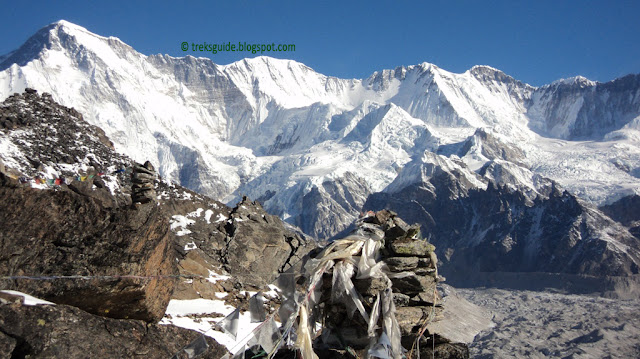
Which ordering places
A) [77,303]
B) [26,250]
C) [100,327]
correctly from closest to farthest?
[100,327]
[77,303]
[26,250]

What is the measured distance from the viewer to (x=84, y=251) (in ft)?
45.5

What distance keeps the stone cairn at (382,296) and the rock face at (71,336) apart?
3095mm

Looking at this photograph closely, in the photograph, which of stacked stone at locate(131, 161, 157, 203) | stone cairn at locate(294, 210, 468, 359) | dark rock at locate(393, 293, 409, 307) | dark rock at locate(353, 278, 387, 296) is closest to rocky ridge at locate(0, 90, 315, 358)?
stone cairn at locate(294, 210, 468, 359)

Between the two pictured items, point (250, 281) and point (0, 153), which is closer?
point (250, 281)

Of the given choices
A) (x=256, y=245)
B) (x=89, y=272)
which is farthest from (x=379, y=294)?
(x=256, y=245)

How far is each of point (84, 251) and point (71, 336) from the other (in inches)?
168

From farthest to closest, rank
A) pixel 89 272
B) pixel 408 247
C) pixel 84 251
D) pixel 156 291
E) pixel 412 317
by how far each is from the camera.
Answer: pixel 156 291 → pixel 84 251 → pixel 89 272 → pixel 408 247 → pixel 412 317

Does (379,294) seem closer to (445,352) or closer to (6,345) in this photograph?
(445,352)

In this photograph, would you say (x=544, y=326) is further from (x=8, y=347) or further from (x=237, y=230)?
(x=8, y=347)

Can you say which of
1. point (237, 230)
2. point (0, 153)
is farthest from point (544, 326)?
point (0, 153)

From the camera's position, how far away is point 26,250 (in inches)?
524

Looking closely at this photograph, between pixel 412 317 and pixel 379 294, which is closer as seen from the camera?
pixel 379 294

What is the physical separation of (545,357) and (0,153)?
15456 cm

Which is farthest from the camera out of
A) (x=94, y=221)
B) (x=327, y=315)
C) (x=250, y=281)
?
(x=250, y=281)
